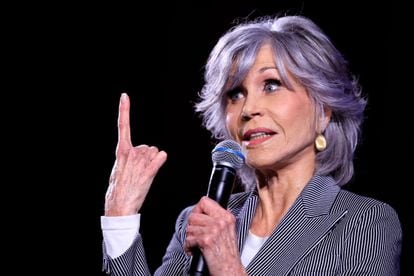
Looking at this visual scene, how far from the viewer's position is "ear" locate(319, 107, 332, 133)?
6.99 ft

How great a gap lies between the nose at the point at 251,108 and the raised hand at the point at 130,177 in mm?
359

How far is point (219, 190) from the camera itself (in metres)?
1.52

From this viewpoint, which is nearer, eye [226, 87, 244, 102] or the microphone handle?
the microphone handle

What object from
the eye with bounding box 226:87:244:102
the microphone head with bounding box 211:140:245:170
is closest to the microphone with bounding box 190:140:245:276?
the microphone head with bounding box 211:140:245:170

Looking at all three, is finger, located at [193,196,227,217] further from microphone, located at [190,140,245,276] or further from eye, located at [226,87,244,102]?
eye, located at [226,87,244,102]

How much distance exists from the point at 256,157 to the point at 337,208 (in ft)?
1.02

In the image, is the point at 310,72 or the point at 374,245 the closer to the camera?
the point at 374,245

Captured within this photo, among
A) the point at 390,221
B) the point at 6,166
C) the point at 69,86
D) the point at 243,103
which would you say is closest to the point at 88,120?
the point at 69,86

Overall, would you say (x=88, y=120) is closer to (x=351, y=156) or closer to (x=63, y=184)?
(x=63, y=184)

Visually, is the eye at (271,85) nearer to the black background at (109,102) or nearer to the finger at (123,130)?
the finger at (123,130)

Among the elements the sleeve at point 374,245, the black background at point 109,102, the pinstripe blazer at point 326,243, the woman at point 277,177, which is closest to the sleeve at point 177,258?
the woman at point 277,177

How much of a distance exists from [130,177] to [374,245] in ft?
2.44

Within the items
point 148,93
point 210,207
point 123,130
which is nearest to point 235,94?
point 123,130

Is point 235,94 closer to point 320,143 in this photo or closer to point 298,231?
point 320,143
